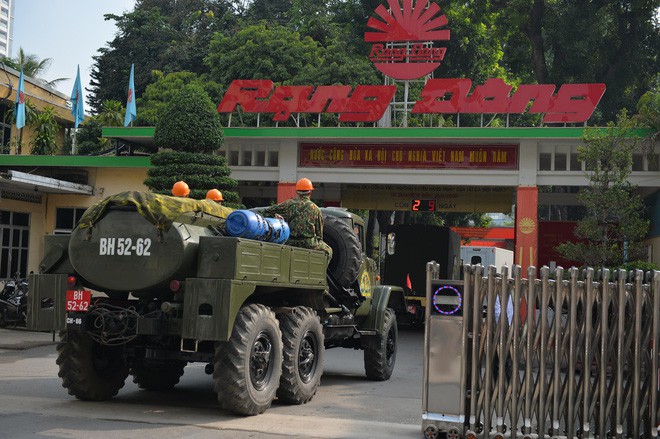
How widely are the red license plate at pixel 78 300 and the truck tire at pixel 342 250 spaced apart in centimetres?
368

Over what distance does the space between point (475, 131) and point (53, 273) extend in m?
15.1

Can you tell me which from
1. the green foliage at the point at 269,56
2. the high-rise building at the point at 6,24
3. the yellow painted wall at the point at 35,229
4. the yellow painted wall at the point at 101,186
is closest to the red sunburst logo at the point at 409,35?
the yellow painted wall at the point at 101,186

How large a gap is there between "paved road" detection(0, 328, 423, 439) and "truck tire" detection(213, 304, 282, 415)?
19 cm

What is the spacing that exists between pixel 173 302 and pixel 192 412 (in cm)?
121

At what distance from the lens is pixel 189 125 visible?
2123 cm

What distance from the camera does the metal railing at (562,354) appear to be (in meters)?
7.18

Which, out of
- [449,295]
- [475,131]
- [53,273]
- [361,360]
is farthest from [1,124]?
[449,295]

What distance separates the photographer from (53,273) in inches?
380

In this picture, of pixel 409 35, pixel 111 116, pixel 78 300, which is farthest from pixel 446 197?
pixel 111 116

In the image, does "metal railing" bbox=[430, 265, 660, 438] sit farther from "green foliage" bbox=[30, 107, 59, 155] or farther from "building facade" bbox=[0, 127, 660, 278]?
"green foliage" bbox=[30, 107, 59, 155]

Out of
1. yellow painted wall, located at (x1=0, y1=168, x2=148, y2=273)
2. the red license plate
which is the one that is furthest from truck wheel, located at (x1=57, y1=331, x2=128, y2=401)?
yellow painted wall, located at (x1=0, y1=168, x2=148, y2=273)

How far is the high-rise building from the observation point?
6545 inches

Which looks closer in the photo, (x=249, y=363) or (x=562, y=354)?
(x=562, y=354)

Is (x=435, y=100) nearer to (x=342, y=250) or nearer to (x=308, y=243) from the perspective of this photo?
(x=342, y=250)
